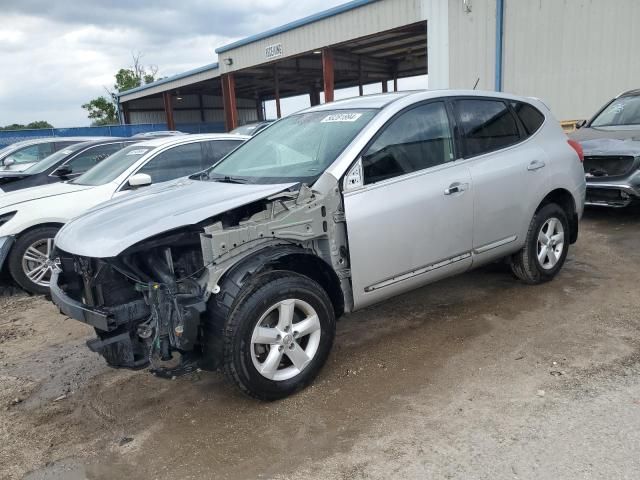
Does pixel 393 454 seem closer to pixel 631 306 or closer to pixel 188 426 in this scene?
pixel 188 426

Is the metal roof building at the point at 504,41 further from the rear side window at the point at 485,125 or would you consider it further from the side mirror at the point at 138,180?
the side mirror at the point at 138,180

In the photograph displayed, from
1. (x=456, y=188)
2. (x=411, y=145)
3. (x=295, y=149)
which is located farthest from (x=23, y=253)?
(x=456, y=188)

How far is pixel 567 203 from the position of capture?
5.00 meters

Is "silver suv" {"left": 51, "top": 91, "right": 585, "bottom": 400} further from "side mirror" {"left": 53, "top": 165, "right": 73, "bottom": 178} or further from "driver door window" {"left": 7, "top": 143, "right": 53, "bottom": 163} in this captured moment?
"driver door window" {"left": 7, "top": 143, "right": 53, "bottom": 163}

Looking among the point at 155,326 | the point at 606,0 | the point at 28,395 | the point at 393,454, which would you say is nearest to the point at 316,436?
the point at 393,454

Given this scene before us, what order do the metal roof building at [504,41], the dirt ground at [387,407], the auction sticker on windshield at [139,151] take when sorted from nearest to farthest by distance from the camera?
the dirt ground at [387,407], the auction sticker on windshield at [139,151], the metal roof building at [504,41]

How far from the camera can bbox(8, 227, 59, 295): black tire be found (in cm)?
545

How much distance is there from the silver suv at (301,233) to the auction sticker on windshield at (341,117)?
0.05ft

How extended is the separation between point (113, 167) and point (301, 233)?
154 inches

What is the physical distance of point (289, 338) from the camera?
3.12 metres

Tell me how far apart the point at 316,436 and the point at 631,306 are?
3.09m

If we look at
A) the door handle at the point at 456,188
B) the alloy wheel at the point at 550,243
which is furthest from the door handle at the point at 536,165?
the door handle at the point at 456,188

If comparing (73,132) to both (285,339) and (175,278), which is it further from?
(285,339)

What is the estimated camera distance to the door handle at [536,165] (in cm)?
450
